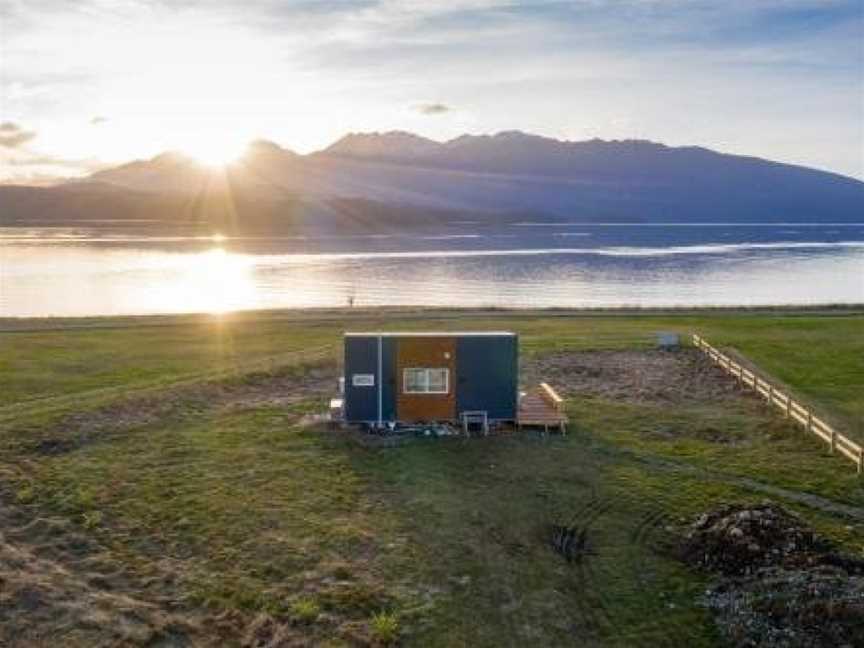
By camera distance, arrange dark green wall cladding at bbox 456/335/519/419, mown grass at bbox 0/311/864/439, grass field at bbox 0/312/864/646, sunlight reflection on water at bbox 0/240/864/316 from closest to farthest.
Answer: grass field at bbox 0/312/864/646, dark green wall cladding at bbox 456/335/519/419, mown grass at bbox 0/311/864/439, sunlight reflection on water at bbox 0/240/864/316

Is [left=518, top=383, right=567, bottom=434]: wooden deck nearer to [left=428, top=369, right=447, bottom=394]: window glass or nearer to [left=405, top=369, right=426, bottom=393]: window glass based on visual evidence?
[left=428, top=369, right=447, bottom=394]: window glass

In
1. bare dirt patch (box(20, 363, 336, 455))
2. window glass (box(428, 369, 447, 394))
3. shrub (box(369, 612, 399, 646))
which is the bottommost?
shrub (box(369, 612, 399, 646))

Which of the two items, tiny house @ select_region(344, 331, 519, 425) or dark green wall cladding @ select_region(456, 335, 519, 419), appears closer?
tiny house @ select_region(344, 331, 519, 425)

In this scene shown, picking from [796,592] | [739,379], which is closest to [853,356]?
[739,379]

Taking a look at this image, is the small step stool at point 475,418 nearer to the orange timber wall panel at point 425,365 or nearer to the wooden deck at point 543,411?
the orange timber wall panel at point 425,365

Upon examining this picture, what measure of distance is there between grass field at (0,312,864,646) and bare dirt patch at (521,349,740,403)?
77cm

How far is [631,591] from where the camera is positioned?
1881cm

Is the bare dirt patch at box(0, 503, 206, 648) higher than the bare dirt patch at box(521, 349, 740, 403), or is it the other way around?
the bare dirt patch at box(521, 349, 740, 403)

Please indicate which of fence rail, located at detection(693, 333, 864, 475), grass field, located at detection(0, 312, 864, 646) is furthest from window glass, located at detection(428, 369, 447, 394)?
fence rail, located at detection(693, 333, 864, 475)

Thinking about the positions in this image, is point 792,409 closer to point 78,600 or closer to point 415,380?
point 415,380

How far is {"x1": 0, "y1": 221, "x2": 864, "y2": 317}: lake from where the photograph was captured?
92.9 meters

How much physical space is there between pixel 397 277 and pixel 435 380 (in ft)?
288

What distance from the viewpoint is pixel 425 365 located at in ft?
101

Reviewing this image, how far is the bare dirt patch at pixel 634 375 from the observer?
3728cm
